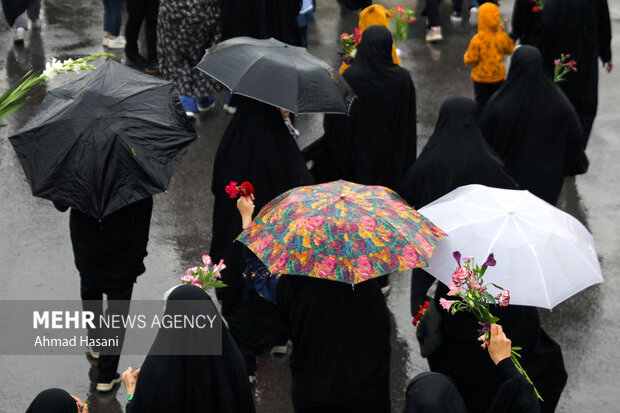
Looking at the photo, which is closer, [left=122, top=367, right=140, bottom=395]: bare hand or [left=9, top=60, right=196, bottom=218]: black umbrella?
[left=122, top=367, right=140, bottom=395]: bare hand

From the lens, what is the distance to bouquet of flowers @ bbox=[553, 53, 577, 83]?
7726mm

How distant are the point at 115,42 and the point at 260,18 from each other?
2709mm

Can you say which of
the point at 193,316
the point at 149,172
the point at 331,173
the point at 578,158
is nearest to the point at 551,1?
the point at 578,158

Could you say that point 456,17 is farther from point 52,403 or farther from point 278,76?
point 52,403

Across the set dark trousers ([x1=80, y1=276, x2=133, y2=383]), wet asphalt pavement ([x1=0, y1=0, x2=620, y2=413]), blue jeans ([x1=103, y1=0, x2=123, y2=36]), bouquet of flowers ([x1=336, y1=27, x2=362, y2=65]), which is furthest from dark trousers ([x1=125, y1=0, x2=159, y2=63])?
dark trousers ([x1=80, y1=276, x2=133, y2=383])

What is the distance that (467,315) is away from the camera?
464 centimetres

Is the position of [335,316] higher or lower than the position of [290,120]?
higher

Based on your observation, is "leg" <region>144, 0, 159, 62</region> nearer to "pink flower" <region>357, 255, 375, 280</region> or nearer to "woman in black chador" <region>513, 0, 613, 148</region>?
"woman in black chador" <region>513, 0, 613, 148</region>

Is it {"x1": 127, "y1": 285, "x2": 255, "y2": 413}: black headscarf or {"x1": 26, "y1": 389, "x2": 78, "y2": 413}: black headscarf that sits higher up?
{"x1": 127, "y1": 285, "x2": 255, "y2": 413}: black headscarf

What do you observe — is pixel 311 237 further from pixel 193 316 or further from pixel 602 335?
pixel 602 335

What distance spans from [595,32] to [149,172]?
4.71 metres

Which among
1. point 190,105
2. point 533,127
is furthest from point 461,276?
point 190,105

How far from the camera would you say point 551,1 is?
26.5 feet

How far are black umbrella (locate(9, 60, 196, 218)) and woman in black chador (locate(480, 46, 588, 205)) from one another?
2.37 m
